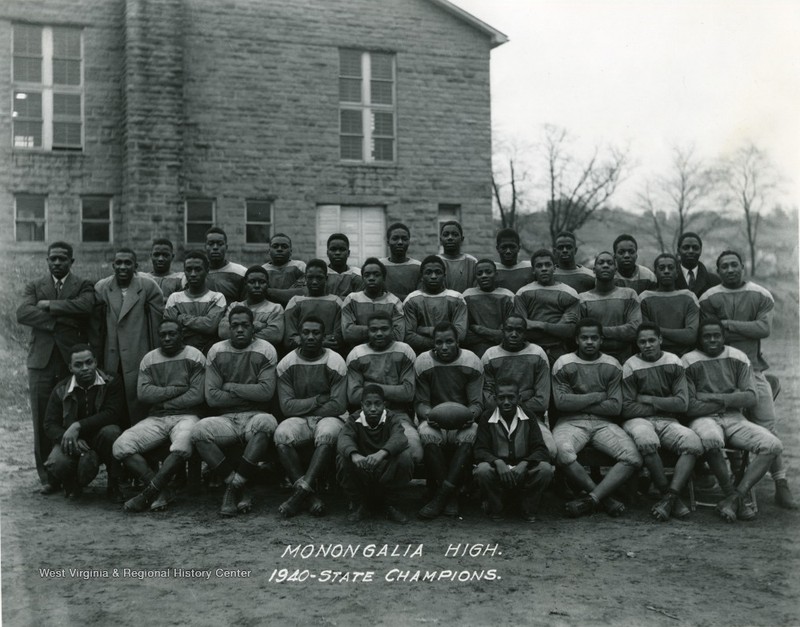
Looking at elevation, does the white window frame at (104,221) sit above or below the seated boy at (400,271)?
above

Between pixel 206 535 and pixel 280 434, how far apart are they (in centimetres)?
88

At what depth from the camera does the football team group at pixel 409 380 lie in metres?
5.46

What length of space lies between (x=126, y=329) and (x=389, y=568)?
3.13 metres

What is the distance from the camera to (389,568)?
175 inches

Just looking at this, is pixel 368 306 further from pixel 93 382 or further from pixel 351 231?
pixel 351 231

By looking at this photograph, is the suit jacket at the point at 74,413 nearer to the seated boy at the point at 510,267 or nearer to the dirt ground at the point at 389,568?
the dirt ground at the point at 389,568

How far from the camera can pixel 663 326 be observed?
6191 millimetres

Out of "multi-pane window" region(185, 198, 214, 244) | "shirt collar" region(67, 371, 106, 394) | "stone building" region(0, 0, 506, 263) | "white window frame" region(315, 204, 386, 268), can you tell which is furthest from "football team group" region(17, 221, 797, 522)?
"white window frame" region(315, 204, 386, 268)

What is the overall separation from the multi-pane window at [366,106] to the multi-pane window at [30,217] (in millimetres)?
5005

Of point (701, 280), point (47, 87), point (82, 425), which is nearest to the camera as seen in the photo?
Result: point (82, 425)

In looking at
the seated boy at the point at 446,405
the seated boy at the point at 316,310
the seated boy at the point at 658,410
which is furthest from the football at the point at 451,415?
the seated boy at the point at 658,410

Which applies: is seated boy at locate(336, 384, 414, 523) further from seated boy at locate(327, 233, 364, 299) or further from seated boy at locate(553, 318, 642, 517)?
seated boy at locate(327, 233, 364, 299)

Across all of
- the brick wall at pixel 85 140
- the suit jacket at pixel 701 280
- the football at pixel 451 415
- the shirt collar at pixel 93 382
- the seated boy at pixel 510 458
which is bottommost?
the seated boy at pixel 510 458

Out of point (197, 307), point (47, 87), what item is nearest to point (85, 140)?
point (47, 87)
